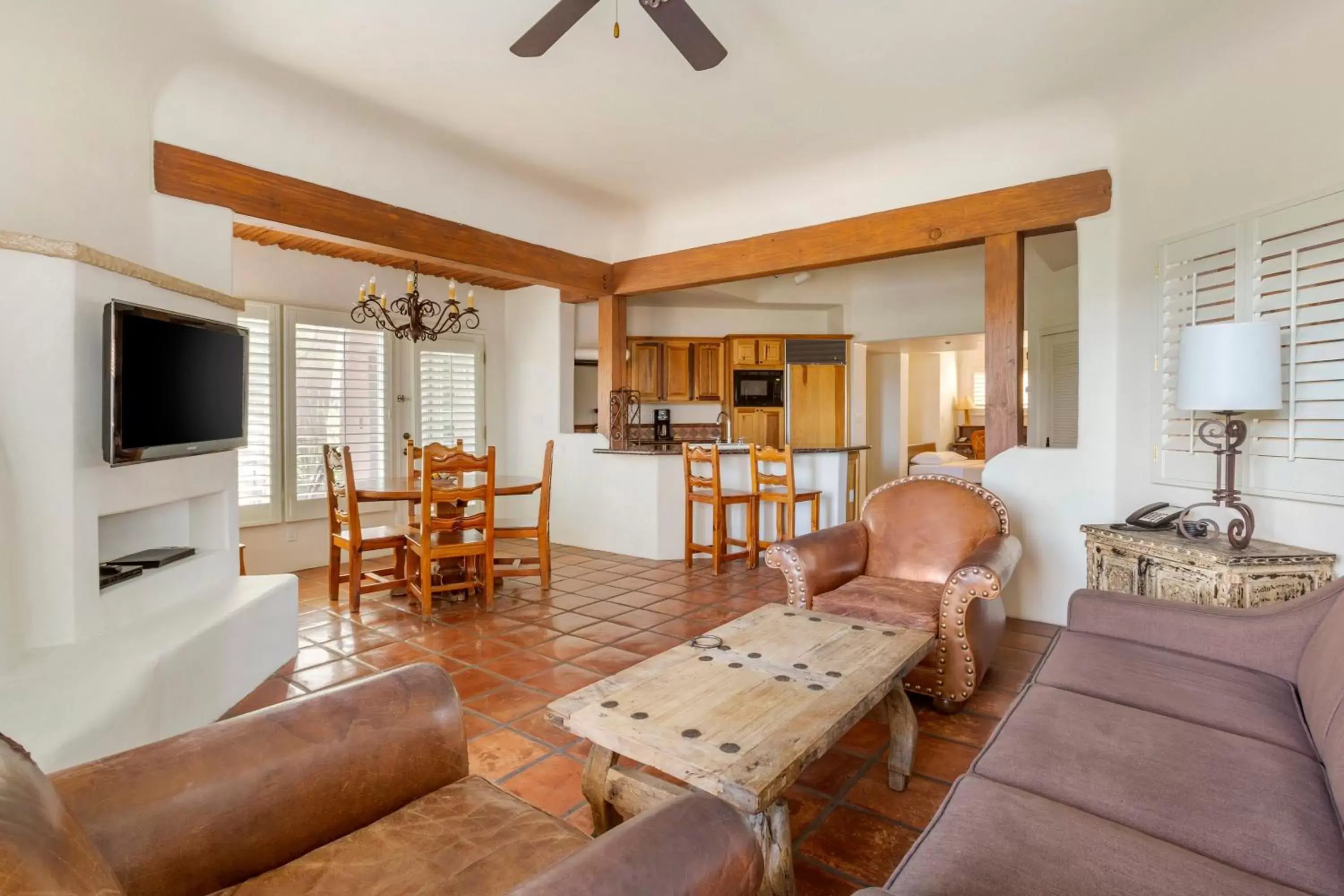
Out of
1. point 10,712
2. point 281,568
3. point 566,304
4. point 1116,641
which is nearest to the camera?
point 10,712

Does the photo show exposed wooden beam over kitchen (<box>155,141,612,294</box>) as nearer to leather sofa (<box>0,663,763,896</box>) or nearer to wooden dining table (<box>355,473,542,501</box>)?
wooden dining table (<box>355,473,542,501</box>)

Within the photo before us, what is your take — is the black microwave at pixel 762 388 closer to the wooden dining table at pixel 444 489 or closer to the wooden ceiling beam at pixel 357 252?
the wooden ceiling beam at pixel 357 252

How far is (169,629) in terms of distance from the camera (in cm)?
231

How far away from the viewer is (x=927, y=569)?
3051 mm

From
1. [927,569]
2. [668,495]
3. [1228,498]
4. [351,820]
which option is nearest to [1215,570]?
[1228,498]

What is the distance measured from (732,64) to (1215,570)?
289 centimetres

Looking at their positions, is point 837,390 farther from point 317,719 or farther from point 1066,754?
point 317,719

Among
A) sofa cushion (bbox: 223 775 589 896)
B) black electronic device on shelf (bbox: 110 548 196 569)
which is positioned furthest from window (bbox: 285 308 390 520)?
sofa cushion (bbox: 223 775 589 896)

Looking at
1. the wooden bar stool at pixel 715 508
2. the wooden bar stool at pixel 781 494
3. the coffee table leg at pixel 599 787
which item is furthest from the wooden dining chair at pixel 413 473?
the coffee table leg at pixel 599 787

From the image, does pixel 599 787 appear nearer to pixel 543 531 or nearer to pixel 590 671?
pixel 590 671

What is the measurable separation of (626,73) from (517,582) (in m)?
3.23

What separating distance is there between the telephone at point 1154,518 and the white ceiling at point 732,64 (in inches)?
78.1

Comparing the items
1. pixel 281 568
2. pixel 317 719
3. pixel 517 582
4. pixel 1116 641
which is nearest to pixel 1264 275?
pixel 1116 641

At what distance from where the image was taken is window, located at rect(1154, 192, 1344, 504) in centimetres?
236
